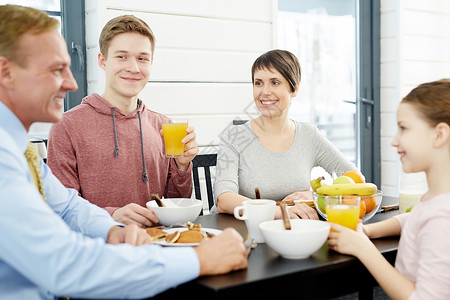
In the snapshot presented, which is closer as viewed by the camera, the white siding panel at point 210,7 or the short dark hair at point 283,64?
the short dark hair at point 283,64

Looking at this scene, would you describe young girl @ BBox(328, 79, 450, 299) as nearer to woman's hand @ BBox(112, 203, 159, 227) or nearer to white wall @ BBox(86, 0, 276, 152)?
woman's hand @ BBox(112, 203, 159, 227)

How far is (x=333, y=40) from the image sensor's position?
375cm

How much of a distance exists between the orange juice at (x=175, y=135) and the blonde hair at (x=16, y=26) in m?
0.85

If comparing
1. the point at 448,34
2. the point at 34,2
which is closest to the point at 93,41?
the point at 34,2

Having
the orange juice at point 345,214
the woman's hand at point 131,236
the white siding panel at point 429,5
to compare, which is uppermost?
the white siding panel at point 429,5

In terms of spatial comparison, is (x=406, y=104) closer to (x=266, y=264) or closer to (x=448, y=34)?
(x=266, y=264)

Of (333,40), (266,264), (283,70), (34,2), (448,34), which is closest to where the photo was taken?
(266,264)

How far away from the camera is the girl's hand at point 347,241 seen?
124 cm

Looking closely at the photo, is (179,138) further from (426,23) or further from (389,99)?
(426,23)

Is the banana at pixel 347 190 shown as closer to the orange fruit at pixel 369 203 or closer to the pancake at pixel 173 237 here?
the orange fruit at pixel 369 203

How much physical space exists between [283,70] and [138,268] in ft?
4.69

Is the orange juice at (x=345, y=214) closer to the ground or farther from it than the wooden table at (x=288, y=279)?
farther from it

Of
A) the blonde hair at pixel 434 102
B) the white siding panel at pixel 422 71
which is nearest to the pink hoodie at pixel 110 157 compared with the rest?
the blonde hair at pixel 434 102

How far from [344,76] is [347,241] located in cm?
275
